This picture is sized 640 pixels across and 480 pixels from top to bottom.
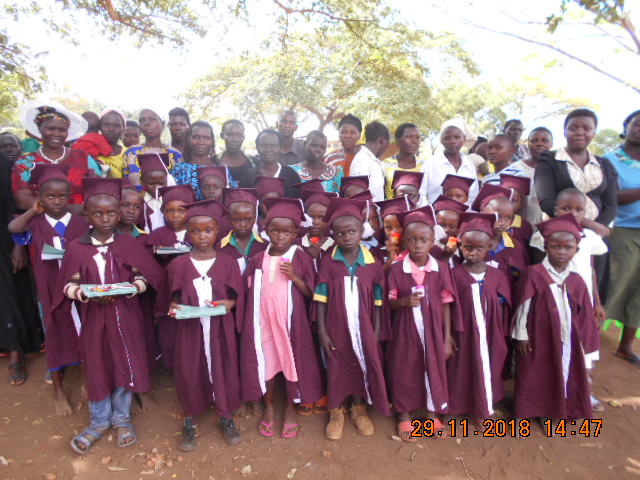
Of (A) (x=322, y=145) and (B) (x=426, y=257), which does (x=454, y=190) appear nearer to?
(B) (x=426, y=257)

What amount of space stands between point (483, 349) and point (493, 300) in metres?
0.39

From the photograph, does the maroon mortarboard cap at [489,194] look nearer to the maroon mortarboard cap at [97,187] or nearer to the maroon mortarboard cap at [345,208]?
the maroon mortarboard cap at [345,208]

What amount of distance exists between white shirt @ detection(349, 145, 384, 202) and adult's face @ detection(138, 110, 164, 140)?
234 centimetres

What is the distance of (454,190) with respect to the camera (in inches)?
152

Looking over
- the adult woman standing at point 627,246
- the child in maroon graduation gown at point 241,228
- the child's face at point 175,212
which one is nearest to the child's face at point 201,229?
the child in maroon graduation gown at point 241,228

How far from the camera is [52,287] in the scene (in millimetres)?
3416

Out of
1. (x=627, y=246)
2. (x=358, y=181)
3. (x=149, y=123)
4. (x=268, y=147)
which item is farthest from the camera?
(x=149, y=123)

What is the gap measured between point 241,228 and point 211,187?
0.76m

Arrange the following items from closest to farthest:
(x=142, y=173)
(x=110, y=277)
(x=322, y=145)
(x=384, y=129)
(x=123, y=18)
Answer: (x=110, y=277) → (x=142, y=173) → (x=322, y=145) → (x=384, y=129) → (x=123, y=18)

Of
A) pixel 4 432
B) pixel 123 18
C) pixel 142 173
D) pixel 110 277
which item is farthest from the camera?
pixel 123 18

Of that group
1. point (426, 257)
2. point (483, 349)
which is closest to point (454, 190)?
point (426, 257)

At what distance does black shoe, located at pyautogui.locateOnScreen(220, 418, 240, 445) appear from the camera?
305 centimetres

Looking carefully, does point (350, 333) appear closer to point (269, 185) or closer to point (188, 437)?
point (188, 437)

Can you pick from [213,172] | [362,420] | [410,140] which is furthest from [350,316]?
[410,140]
